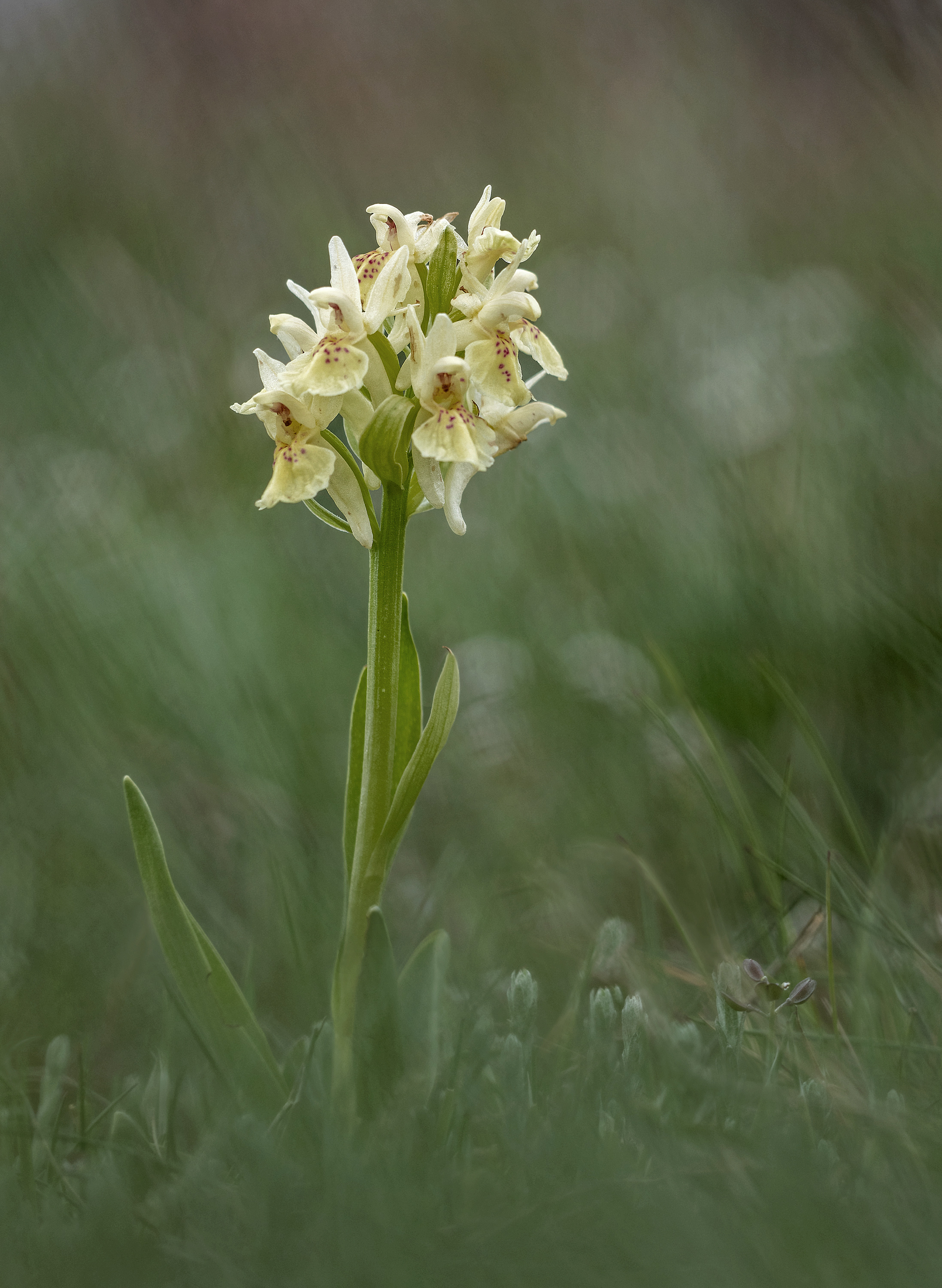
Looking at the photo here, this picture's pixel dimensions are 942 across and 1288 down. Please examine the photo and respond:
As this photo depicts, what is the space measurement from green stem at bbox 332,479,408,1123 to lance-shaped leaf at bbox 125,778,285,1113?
0.41 feet

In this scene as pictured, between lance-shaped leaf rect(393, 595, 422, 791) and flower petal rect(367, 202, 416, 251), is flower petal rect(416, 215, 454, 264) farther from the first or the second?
lance-shaped leaf rect(393, 595, 422, 791)

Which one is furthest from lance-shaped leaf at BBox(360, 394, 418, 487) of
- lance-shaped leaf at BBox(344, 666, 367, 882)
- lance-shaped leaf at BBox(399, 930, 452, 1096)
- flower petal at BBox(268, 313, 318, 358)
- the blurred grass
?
lance-shaped leaf at BBox(399, 930, 452, 1096)

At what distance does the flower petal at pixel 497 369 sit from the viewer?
3.06ft

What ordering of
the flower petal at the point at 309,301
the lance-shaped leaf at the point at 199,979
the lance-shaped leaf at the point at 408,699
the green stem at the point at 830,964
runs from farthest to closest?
the lance-shaped leaf at the point at 408,699 < the flower petal at the point at 309,301 < the lance-shaped leaf at the point at 199,979 < the green stem at the point at 830,964

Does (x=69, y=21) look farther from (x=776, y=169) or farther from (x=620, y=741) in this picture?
(x=620, y=741)

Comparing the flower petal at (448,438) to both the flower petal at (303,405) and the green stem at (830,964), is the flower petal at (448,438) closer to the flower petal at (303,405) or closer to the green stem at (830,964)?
the flower petal at (303,405)

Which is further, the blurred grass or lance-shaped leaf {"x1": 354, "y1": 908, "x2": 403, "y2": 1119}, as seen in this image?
the blurred grass

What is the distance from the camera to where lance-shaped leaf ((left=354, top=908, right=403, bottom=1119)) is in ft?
2.33

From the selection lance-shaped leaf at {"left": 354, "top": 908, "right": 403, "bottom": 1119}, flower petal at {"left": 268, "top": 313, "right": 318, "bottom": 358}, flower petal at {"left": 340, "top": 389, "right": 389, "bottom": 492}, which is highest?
flower petal at {"left": 268, "top": 313, "right": 318, "bottom": 358}

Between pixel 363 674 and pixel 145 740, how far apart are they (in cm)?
45

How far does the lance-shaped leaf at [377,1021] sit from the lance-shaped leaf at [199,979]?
3.7 inches

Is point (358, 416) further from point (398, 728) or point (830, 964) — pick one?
point (830, 964)

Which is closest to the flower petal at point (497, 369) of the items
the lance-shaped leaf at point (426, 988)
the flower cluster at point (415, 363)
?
the flower cluster at point (415, 363)

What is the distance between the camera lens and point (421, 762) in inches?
35.2
